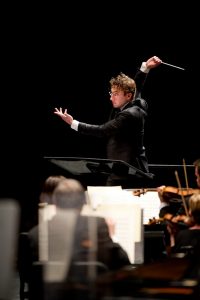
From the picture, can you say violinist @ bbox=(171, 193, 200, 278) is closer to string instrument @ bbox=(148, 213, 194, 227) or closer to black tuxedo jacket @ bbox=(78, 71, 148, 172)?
string instrument @ bbox=(148, 213, 194, 227)

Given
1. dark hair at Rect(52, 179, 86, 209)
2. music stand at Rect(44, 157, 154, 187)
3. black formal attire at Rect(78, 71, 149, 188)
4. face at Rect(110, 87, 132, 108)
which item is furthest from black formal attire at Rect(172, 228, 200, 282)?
face at Rect(110, 87, 132, 108)

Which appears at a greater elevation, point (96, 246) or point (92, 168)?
point (92, 168)

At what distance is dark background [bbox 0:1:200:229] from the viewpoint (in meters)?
7.77

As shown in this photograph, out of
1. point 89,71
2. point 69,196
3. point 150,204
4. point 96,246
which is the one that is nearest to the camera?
point 96,246

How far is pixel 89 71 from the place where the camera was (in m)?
8.19

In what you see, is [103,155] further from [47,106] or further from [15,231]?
[15,231]

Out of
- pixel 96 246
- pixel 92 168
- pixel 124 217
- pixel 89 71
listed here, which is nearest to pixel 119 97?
pixel 92 168

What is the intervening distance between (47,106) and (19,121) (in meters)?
0.47

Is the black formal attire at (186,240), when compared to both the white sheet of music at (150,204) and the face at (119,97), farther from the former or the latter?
the face at (119,97)

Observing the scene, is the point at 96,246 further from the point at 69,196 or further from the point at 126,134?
the point at 126,134

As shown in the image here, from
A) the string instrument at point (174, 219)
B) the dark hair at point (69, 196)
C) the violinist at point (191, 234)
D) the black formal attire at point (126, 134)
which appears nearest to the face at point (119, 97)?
the black formal attire at point (126, 134)

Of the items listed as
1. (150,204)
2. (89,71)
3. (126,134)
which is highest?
(89,71)

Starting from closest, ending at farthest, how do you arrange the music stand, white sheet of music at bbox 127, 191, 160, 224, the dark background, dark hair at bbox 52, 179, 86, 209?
1. dark hair at bbox 52, 179, 86, 209
2. white sheet of music at bbox 127, 191, 160, 224
3. the music stand
4. the dark background

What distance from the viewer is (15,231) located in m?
2.93
